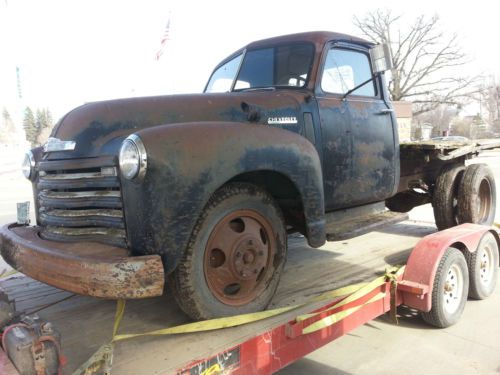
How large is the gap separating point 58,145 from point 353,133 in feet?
7.57

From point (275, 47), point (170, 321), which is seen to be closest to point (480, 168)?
point (275, 47)

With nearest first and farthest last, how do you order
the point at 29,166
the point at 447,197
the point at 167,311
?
1. the point at 167,311
2. the point at 29,166
3. the point at 447,197

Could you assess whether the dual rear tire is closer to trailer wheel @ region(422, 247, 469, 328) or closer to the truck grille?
trailer wheel @ region(422, 247, 469, 328)

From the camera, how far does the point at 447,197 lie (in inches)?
197

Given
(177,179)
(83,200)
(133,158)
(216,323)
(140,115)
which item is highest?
(140,115)

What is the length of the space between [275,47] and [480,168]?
Answer: 2.85 meters

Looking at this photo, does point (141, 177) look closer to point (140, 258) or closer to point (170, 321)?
point (140, 258)

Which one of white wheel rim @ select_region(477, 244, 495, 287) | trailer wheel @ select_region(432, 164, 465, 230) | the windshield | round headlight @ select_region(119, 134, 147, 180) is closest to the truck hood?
round headlight @ select_region(119, 134, 147, 180)

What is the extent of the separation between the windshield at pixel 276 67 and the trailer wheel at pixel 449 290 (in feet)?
6.18

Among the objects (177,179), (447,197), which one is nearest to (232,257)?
(177,179)

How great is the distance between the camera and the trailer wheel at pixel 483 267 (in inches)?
163

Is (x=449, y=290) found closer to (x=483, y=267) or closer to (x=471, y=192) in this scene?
(x=483, y=267)

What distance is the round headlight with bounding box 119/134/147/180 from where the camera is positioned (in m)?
2.16

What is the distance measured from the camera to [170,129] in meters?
2.34
